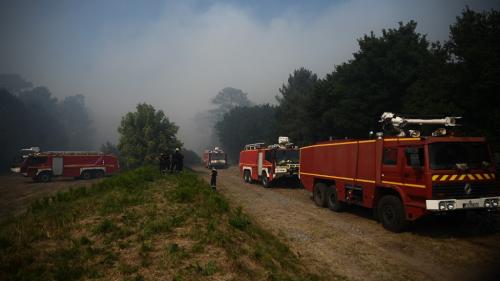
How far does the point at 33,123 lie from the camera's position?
6994cm

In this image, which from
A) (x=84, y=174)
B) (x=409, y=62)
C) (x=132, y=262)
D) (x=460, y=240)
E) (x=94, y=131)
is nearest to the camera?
(x=132, y=262)

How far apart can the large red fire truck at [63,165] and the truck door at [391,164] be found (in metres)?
32.7

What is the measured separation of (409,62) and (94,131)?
125m

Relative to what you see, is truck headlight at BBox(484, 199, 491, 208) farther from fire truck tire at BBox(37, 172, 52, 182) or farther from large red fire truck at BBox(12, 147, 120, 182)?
fire truck tire at BBox(37, 172, 52, 182)

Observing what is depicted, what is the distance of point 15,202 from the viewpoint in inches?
857

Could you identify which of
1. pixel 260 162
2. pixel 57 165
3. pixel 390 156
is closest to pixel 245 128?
pixel 57 165

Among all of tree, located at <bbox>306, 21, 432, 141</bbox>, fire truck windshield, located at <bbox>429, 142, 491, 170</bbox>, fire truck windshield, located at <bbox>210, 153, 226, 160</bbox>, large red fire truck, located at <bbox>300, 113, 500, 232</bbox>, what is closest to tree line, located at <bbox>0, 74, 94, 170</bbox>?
fire truck windshield, located at <bbox>210, 153, 226, 160</bbox>

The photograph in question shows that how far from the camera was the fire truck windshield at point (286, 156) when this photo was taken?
887 inches

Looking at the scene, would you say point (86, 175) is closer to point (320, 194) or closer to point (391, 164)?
point (320, 194)

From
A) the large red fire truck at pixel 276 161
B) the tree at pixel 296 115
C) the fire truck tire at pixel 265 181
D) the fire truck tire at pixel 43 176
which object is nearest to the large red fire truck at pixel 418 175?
the large red fire truck at pixel 276 161

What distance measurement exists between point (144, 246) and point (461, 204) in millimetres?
9009

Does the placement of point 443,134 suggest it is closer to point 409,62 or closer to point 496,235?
point 496,235

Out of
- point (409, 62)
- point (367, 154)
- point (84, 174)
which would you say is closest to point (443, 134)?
point (367, 154)

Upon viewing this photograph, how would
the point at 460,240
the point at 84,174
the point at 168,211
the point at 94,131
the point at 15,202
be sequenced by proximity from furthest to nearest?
1. the point at 94,131
2. the point at 84,174
3. the point at 15,202
4. the point at 168,211
5. the point at 460,240
